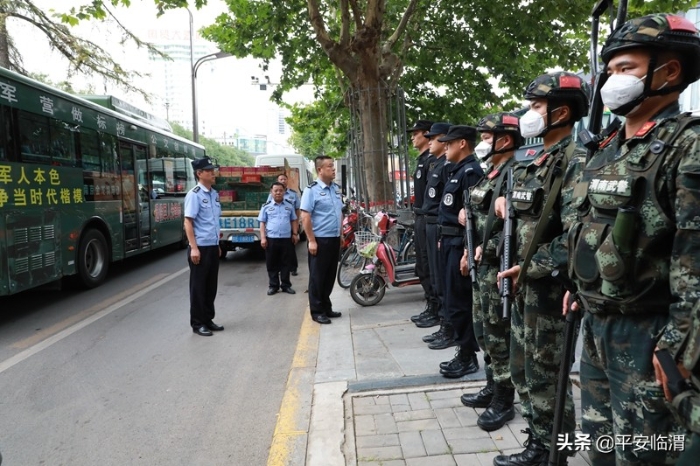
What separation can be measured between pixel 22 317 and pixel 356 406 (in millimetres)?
4943

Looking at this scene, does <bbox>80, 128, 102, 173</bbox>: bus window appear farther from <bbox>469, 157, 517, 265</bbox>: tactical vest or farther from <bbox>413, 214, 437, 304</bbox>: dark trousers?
<bbox>469, 157, 517, 265</bbox>: tactical vest

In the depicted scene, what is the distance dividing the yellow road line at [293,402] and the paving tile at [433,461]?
0.71 meters

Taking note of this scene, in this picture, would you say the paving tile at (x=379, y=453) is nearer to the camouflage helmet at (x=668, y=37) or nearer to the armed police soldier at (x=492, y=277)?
the armed police soldier at (x=492, y=277)

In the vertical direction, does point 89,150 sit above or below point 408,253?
above

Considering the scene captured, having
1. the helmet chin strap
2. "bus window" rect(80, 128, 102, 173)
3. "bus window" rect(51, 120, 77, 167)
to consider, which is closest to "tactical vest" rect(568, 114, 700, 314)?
the helmet chin strap

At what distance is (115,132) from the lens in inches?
330

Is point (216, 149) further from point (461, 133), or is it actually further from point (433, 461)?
point (433, 461)

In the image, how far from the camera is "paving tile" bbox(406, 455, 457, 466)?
8.12 ft

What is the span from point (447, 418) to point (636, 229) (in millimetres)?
1867

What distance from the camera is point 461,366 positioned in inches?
139

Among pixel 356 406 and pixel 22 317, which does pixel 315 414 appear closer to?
pixel 356 406

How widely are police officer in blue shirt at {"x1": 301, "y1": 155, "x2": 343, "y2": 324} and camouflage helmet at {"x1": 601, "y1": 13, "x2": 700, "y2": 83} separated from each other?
3890 mm

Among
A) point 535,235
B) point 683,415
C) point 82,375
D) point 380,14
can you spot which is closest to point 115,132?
point 380,14

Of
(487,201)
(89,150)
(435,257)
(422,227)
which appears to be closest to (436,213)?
(435,257)
